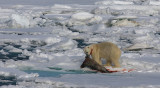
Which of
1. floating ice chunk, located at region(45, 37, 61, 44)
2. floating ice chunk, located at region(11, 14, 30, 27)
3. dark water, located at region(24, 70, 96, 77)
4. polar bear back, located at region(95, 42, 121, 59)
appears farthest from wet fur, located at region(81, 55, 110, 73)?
floating ice chunk, located at region(11, 14, 30, 27)

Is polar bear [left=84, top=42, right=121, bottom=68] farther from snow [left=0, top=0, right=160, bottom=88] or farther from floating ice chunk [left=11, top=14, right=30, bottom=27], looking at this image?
floating ice chunk [left=11, top=14, right=30, bottom=27]

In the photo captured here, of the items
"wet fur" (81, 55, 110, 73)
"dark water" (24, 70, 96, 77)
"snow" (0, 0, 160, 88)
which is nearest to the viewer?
"snow" (0, 0, 160, 88)

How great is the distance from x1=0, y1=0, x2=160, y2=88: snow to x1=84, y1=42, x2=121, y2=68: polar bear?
272 millimetres

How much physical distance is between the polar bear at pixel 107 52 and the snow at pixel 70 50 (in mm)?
272

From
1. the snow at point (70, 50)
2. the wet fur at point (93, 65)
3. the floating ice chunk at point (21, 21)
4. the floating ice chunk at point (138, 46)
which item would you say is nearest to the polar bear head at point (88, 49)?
the wet fur at point (93, 65)

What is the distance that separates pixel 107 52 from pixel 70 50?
1860mm

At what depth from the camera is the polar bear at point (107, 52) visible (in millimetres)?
5684

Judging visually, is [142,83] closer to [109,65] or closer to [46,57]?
[109,65]

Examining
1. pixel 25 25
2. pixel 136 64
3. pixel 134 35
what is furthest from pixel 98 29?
pixel 136 64

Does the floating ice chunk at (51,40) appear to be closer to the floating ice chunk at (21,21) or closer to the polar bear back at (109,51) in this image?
the floating ice chunk at (21,21)

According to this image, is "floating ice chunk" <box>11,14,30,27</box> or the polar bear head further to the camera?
"floating ice chunk" <box>11,14,30,27</box>

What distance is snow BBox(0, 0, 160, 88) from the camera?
4824 millimetres

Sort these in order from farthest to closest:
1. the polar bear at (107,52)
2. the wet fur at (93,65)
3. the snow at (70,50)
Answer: the polar bear at (107,52)
the wet fur at (93,65)
the snow at (70,50)

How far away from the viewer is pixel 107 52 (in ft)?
18.9
